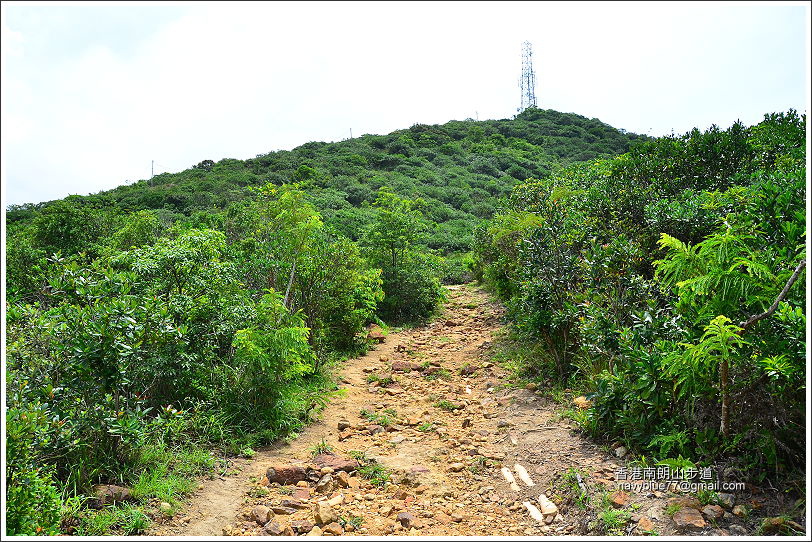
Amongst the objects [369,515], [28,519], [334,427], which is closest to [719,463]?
[369,515]

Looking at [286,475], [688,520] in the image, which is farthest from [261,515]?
[688,520]

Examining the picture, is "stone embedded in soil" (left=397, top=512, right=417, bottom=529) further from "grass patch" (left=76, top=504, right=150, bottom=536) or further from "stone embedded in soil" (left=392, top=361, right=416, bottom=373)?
"stone embedded in soil" (left=392, top=361, right=416, bottom=373)

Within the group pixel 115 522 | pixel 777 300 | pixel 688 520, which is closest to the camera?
pixel 777 300

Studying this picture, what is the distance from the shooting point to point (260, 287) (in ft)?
23.1

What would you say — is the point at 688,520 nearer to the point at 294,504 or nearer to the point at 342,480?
the point at 342,480

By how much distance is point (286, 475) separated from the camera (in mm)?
4305

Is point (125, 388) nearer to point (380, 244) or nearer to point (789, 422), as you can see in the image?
point (789, 422)

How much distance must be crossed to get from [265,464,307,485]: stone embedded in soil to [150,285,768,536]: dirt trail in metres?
0.09

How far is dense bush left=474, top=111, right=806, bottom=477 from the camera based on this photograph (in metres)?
3.17

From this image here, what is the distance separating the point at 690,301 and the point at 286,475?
3302 millimetres

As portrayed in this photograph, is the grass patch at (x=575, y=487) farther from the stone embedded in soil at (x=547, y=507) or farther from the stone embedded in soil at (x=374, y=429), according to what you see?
the stone embedded in soil at (x=374, y=429)

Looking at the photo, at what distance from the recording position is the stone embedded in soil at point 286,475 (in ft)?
14.1

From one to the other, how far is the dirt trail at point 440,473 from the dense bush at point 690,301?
1.66ft

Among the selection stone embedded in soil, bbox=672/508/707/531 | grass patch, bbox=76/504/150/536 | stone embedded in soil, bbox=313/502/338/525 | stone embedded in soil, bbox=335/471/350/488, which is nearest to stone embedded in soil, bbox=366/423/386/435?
stone embedded in soil, bbox=335/471/350/488
